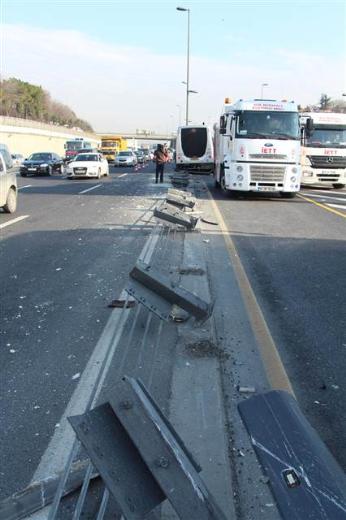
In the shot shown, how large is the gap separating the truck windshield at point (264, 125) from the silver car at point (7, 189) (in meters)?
7.24

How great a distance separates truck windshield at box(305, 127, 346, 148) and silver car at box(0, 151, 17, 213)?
1230 cm

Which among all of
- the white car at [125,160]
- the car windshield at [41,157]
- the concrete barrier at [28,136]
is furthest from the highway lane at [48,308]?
the concrete barrier at [28,136]

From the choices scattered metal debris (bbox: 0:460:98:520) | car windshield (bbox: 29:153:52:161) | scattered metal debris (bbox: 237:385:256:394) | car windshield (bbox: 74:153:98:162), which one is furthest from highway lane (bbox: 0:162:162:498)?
car windshield (bbox: 29:153:52:161)

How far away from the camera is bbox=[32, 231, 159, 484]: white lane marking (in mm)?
3135

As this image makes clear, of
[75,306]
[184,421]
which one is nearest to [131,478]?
[184,421]

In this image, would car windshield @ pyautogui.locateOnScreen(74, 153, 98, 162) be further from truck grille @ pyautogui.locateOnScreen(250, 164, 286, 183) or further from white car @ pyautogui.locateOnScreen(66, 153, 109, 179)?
truck grille @ pyautogui.locateOnScreen(250, 164, 286, 183)

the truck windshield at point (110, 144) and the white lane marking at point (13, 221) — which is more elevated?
the truck windshield at point (110, 144)

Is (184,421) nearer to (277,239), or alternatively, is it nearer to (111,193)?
(277,239)

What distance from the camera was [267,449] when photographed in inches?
87.4

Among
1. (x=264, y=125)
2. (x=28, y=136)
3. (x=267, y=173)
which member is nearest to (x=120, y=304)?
(x=267, y=173)

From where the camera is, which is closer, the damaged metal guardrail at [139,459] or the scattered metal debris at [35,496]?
the damaged metal guardrail at [139,459]

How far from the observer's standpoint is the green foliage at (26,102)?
111562 mm

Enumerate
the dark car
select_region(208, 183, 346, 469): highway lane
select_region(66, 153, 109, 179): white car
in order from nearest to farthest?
select_region(208, 183, 346, 469): highway lane
select_region(66, 153, 109, 179): white car
the dark car

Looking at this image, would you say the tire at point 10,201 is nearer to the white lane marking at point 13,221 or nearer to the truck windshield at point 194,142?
the white lane marking at point 13,221
